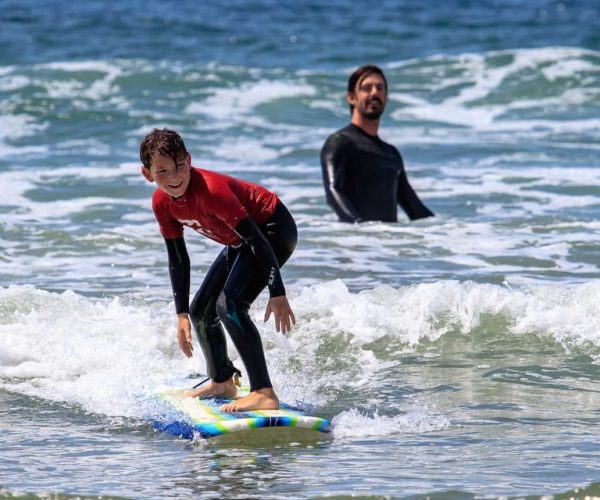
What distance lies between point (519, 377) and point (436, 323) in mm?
1008

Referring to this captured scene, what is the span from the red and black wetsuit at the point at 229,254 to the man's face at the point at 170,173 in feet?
0.21

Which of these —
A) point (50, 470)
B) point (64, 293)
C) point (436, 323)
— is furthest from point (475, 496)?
point (64, 293)

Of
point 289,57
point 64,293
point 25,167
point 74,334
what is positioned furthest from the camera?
point 289,57

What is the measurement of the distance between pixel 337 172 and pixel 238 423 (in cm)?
427

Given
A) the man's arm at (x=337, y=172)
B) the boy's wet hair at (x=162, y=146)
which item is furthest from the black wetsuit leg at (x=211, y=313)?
the man's arm at (x=337, y=172)

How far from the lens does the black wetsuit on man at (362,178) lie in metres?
9.26

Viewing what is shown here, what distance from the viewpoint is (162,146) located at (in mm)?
5105

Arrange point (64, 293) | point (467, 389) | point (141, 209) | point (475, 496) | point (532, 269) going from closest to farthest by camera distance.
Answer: point (475, 496) → point (467, 389) → point (64, 293) → point (532, 269) → point (141, 209)

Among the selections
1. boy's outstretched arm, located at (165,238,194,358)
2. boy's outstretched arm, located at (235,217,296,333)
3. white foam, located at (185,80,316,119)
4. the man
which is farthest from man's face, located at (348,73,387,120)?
white foam, located at (185,80,316,119)

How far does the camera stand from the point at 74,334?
702cm

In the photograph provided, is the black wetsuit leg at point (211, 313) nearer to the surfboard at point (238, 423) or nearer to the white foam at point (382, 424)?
the surfboard at point (238, 423)

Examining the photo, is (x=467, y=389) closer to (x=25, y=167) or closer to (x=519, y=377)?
(x=519, y=377)

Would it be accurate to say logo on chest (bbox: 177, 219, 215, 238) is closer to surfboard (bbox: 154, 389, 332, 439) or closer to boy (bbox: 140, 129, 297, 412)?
boy (bbox: 140, 129, 297, 412)

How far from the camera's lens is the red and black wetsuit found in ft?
17.1
